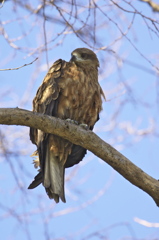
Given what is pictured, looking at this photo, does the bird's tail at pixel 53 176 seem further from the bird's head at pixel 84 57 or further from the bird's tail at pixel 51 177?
the bird's head at pixel 84 57

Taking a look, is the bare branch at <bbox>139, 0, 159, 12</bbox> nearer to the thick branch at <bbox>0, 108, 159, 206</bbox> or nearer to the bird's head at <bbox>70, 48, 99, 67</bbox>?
the bird's head at <bbox>70, 48, 99, 67</bbox>

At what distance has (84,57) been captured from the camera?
4730 millimetres

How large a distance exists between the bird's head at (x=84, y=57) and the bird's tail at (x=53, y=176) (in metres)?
1.07

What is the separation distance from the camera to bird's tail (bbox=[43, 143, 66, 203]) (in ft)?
13.3

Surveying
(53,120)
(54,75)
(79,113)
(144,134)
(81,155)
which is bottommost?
(53,120)

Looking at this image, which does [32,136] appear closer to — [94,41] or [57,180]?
[57,180]

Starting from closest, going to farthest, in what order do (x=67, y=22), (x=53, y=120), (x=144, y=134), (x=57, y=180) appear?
(x=53, y=120), (x=67, y=22), (x=57, y=180), (x=144, y=134)

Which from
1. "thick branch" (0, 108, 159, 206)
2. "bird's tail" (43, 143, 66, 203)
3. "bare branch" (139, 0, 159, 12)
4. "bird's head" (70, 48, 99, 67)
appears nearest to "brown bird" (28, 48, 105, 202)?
"bird's tail" (43, 143, 66, 203)

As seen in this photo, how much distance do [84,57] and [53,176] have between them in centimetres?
141

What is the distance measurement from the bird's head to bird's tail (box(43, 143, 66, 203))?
107cm

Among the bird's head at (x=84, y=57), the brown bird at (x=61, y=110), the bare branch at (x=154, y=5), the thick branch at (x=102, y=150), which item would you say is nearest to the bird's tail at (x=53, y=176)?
the brown bird at (x=61, y=110)

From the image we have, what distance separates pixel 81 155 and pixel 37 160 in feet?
1.48

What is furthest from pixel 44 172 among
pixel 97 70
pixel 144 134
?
pixel 144 134

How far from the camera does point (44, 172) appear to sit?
13.6 feet
